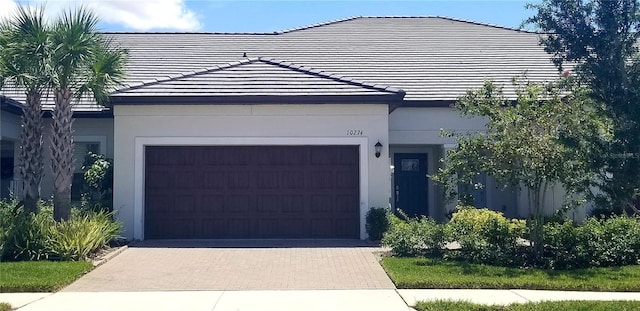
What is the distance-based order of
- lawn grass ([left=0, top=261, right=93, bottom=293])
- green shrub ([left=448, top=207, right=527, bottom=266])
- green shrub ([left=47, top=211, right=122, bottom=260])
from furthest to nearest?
green shrub ([left=47, top=211, right=122, bottom=260])
green shrub ([left=448, top=207, right=527, bottom=266])
lawn grass ([left=0, top=261, right=93, bottom=293])

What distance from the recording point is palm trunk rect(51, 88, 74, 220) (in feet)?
44.5

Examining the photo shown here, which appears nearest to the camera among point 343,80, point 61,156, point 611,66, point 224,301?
point 224,301

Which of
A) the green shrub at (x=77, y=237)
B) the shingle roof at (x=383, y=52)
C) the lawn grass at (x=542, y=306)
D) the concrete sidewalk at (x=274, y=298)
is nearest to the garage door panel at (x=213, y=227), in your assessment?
the green shrub at (x=77, y=237)

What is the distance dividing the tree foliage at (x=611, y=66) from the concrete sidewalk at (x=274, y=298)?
5.91ft

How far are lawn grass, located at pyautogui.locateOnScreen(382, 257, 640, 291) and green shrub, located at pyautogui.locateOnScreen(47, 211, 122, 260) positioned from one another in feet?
18.9

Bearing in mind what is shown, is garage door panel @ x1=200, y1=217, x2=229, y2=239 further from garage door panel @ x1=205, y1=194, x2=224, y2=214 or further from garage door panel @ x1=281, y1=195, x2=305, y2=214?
garage door panel @ x1=281, y1=195, x2=305, y2=214

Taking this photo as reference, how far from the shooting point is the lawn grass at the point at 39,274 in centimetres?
1001

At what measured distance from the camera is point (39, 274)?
10820mm

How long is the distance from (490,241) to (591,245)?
1.82 metres

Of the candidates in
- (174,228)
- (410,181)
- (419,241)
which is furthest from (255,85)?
(410,181)

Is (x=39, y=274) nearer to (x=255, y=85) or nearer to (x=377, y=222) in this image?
(x=255, y=85)

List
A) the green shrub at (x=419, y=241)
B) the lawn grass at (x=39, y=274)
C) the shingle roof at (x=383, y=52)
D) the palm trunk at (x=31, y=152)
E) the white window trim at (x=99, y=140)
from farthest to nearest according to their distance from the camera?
the shingle roof at (x=383, y=52)
the white window trim at (x=99, y=140)
the palm trunk at (x=31, y=152)
the green shrub at (x=419, y=241)
the lawn grass at (x=39, y=274)

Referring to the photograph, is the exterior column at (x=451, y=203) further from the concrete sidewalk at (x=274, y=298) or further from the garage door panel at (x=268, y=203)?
the concrete sidewalk at (x=274, y=298)

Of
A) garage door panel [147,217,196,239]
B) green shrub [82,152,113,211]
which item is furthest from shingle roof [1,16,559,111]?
garage door panel [147,217,196,239]
